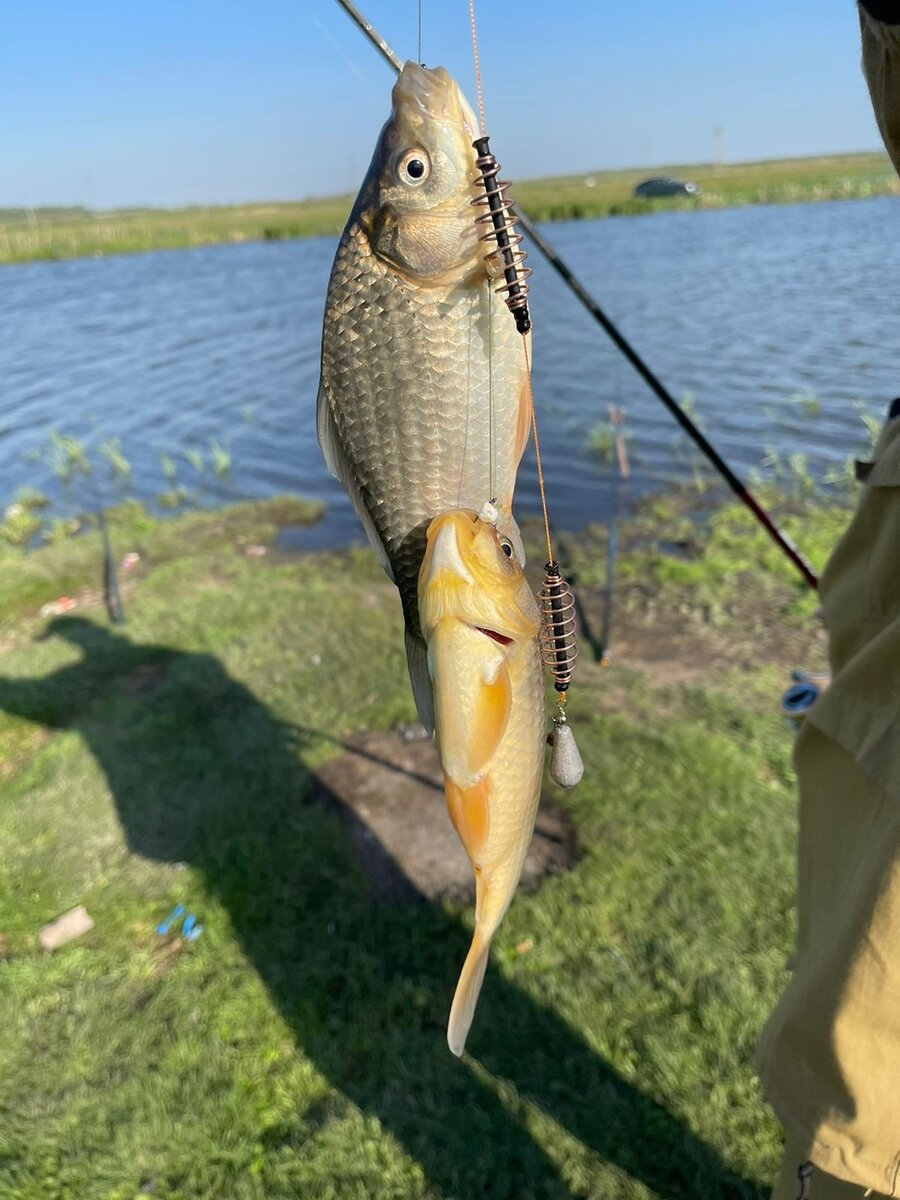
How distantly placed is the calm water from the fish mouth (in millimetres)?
8897

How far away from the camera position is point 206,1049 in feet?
12.4

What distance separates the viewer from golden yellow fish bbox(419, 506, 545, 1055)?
1.34 meters

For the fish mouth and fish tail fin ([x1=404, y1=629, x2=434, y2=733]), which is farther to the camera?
fish tail fin ([x1=404, y1=629, x2=434, y2=733])

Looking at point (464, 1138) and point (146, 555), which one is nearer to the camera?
point (464, 1138)

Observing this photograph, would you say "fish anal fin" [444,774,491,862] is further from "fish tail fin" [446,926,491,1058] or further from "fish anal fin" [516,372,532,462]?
"fish anal fin" [516,372,532,462]

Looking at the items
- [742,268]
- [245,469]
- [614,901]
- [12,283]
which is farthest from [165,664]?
[12,283]

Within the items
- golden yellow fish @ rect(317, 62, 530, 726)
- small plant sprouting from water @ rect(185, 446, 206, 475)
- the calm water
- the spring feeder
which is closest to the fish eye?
golden yellow fish @ rect(317, 62, 530, 726)

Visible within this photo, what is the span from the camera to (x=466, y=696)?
1.38 meters

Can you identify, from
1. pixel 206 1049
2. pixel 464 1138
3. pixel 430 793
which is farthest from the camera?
pixel 430 793

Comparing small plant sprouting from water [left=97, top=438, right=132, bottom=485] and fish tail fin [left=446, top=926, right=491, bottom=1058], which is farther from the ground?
fish tail fin [left=446, top=926, right=491, bottom=1058]

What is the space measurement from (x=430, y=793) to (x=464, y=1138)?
2.16m

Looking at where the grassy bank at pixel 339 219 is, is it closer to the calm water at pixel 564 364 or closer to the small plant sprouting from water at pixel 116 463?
the calm water at pixel 564 364

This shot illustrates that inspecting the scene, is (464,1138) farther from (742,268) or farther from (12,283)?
(12,283)

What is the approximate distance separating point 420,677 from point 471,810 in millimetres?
294
